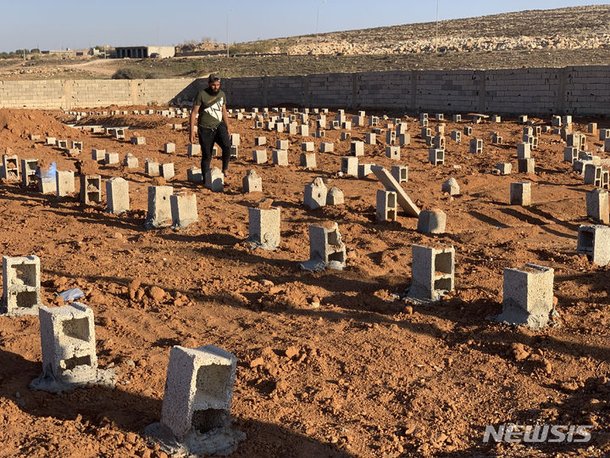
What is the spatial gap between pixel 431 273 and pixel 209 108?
5.28m

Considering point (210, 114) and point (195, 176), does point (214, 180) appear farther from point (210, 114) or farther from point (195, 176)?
point (210, 114)

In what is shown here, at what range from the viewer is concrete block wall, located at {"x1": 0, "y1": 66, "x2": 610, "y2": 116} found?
24328mm

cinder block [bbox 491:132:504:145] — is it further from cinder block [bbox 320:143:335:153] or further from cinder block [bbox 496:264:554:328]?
cinder block [bbox 496:264:554:328]

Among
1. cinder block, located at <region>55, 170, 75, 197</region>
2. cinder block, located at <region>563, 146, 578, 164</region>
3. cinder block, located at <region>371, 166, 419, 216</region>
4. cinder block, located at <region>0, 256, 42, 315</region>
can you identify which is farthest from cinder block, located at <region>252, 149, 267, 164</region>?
cinder block, located at <region>0, 256, 42, 315</region>

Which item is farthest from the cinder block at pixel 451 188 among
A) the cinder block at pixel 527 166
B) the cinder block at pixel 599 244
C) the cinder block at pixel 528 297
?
the cinder block at pixel 528 297

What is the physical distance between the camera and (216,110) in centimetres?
1058

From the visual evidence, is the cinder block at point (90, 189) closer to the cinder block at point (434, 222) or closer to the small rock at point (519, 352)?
the cinder block at point (434, 222)

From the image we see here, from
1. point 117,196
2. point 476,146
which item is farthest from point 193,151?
point 117,196

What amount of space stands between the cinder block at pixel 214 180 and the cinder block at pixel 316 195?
6.20 ft

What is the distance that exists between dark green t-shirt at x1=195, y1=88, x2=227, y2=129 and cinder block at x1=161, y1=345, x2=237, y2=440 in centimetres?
665

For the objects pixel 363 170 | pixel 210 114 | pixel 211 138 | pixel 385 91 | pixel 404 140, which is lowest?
pixel 363 170

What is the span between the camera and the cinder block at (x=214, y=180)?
453 inches

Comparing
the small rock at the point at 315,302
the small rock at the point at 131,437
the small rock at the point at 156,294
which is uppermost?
the small rock at the point at 156,294

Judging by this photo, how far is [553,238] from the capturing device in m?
8.45
